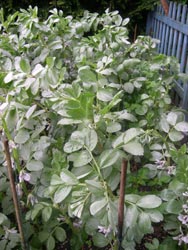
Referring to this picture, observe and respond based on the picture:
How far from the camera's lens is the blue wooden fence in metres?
2.94

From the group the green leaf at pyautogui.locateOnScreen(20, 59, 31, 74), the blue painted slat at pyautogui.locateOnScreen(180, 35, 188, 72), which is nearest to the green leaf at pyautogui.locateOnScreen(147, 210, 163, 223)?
the green leaf at pyautogui.locateOnScreen(20, 59, 31, 74)

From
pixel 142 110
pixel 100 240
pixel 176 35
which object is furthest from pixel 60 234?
pixel 176 35

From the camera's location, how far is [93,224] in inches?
43.9

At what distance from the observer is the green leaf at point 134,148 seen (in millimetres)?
876

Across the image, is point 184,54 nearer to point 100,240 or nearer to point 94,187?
point 100,240

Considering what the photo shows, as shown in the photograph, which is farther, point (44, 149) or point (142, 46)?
point (142, 46)

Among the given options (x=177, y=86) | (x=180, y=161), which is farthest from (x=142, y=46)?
(x=180, y=161)

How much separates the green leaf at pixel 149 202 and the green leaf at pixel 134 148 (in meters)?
0.15

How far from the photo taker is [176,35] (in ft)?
10.8

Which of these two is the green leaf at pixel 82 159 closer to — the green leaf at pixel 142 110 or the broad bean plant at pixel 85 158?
the broad bean plant at pixel 85 158

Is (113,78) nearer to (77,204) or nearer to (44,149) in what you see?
(44,149)

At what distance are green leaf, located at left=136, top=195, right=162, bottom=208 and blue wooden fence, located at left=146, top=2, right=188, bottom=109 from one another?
187cm

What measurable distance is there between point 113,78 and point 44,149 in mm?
747

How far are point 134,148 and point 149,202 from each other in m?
0.16
